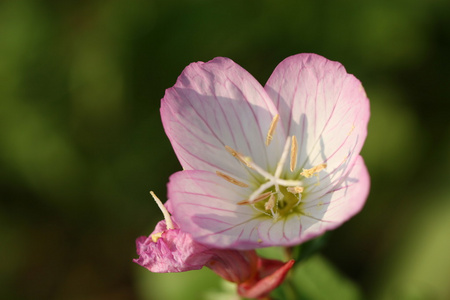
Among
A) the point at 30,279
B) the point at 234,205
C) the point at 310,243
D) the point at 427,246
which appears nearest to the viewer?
the point at 234,205

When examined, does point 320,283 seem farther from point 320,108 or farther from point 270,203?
point 320,108

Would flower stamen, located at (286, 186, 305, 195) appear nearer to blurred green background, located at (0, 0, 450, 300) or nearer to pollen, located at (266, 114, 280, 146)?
pollen, located at (266, 114, 280, 146)

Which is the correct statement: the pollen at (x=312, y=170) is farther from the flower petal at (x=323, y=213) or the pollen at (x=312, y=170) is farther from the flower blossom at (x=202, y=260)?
the flower blossom at (x=202, y=260)

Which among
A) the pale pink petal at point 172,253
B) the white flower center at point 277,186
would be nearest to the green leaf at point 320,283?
the white flower center at point 277,186

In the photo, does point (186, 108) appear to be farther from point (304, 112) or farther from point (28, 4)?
point (28, 4)

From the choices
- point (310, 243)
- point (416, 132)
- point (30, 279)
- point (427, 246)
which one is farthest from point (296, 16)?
point (30, 279)

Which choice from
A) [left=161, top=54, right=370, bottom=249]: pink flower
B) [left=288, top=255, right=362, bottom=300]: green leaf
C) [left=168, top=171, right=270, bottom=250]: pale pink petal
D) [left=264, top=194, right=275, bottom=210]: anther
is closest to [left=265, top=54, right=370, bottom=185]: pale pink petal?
[left=161, top=54, right=370, bottom=249]: pink flower

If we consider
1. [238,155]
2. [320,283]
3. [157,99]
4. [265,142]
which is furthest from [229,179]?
[157,99]
